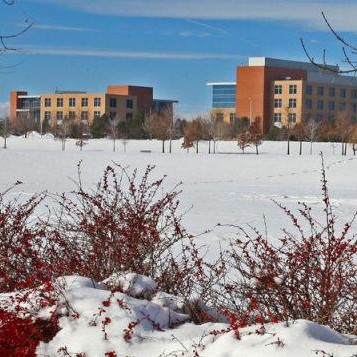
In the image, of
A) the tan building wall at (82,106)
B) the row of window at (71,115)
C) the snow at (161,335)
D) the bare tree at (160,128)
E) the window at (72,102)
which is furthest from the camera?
the window at (72,102)

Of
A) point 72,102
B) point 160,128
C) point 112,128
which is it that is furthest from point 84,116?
point 160,128

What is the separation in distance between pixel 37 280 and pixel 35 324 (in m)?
0.77

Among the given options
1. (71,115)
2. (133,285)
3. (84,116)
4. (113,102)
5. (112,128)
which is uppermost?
(113,102)

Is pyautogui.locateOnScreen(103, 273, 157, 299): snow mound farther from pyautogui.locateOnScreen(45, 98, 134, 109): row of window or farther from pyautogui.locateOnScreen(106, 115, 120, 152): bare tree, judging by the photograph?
pyautogui.locateOnScreen(45, 98, 134, 109): row of window

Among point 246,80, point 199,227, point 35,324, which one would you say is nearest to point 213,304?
point 35,324

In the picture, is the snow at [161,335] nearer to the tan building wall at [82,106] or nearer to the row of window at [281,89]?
the row of window at [281,89]

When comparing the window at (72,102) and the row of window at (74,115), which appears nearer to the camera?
the row of window at (74,115)

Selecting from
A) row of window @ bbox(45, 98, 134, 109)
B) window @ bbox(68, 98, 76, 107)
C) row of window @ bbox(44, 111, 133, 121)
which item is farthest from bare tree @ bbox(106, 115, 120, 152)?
window @ bbox(68, 98, 76, 107)

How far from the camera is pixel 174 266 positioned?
620 centimetres

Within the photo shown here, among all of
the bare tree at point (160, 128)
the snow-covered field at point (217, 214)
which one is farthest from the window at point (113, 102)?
the snow-covered field at point (217, 214)

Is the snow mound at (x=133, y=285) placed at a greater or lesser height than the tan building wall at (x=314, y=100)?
lesser

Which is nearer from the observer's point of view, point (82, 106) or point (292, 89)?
point (292, 89)

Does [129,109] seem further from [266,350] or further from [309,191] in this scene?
[266,350]

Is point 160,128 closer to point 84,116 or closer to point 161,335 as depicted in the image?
point 84,116
